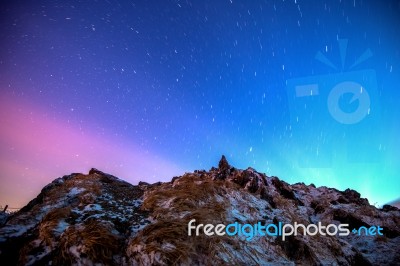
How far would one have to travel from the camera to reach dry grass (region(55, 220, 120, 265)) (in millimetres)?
4609

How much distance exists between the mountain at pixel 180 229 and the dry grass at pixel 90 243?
0.02 metres

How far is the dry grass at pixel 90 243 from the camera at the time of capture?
181 inches

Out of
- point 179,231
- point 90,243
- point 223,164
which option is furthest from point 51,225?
point 223,164

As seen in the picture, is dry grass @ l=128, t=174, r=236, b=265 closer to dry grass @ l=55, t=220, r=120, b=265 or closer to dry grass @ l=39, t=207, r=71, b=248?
dry grass @ l=55, t=220, r=120, b=265

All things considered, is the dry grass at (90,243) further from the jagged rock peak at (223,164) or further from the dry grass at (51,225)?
the jagged rock peak at (223,164)

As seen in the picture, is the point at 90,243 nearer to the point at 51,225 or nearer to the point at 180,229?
the point at 51,225

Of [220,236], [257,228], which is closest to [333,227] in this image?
[257,228]

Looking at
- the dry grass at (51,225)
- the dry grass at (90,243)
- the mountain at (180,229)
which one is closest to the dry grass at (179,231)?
the mountain at (180,229)

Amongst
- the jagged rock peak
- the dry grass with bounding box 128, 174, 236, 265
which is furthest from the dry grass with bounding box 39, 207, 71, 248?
the jagged rock peak

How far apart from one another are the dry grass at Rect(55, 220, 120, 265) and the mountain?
0.02m

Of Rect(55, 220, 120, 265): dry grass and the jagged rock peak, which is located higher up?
the jagged rock peak

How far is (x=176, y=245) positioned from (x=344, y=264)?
560cm

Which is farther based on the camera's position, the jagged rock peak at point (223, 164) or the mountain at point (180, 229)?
the jagged rock peak at point (223, 164)

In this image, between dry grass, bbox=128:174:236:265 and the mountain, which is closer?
dry grass, bbox=128:174:236:265
